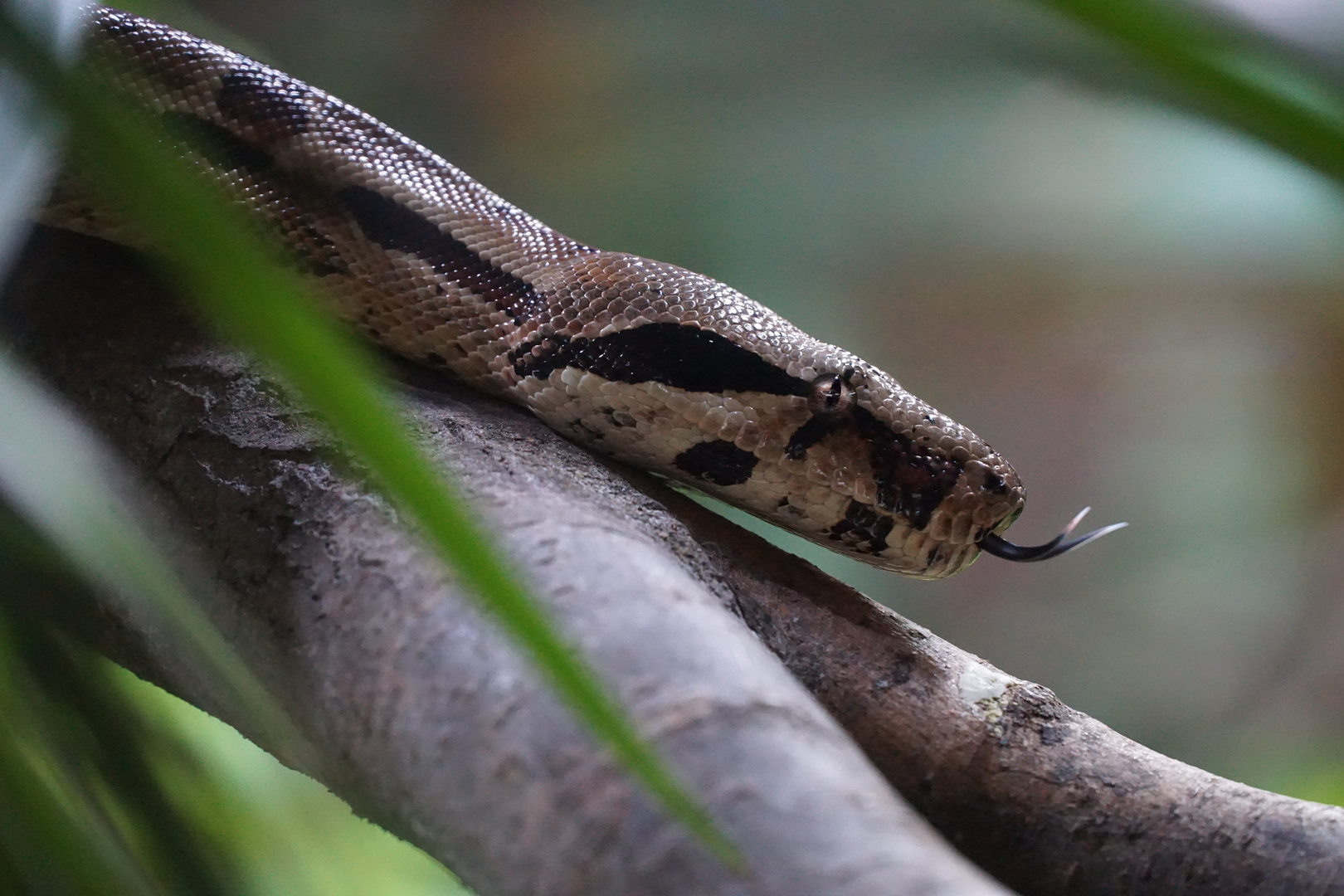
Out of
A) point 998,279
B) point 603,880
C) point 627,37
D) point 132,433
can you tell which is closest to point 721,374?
point 132,433

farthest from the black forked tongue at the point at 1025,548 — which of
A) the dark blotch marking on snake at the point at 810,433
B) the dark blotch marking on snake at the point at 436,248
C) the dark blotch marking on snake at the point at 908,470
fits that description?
the dark blotch marking on snake at the point at 436,248

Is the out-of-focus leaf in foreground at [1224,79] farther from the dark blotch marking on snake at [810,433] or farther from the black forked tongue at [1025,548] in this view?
the black forked tongue at [1025,548]

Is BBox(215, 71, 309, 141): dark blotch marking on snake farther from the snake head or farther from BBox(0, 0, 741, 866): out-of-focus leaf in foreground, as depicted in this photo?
BBox(0, 0, 741, 866): out-of-focus leaf in foreground

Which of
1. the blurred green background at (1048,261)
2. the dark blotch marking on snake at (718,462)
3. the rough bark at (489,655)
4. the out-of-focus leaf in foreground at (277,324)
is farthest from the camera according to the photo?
the blurred green background at (1048,261)

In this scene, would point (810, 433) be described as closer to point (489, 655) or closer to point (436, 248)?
point (436, 248)

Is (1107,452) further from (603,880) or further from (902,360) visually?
(603,880)

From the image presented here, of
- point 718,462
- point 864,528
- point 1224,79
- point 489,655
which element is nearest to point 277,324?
point 1224,79
